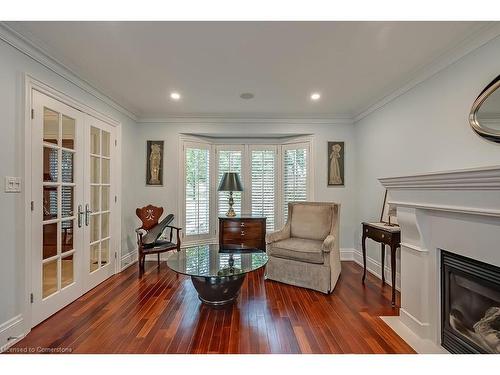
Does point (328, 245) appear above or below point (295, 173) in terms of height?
below

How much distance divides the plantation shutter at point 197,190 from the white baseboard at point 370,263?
2495mm

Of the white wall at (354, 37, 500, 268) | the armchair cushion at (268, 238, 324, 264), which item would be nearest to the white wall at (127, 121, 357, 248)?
the white wall at (354, 37, 500, 268)

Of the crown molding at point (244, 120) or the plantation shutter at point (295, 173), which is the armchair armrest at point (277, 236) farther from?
the crown molding at point (244, 120)

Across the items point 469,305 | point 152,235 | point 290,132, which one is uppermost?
point 290,132

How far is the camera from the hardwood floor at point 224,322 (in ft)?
6.24

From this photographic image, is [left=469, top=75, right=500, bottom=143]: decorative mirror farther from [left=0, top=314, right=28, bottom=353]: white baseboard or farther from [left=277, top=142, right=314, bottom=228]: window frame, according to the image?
[left=0, top=314, right=28, bottom=353]: white baseboard

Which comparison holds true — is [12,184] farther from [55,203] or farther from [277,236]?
[277,236]

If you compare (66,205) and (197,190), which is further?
(197,190)

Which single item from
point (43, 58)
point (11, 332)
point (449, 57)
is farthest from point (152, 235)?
point (449, 57)

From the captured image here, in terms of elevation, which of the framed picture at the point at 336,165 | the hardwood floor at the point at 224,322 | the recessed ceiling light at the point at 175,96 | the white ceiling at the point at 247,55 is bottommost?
the hardwood floor at the point at 224,322

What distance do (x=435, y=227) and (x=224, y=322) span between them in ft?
6.31

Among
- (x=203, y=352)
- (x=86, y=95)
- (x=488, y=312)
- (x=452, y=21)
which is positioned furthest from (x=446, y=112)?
(x=86, y=95)

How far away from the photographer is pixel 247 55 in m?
2.32

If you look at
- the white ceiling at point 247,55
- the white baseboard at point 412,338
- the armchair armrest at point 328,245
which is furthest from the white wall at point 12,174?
the white baseboard at point 412,338
